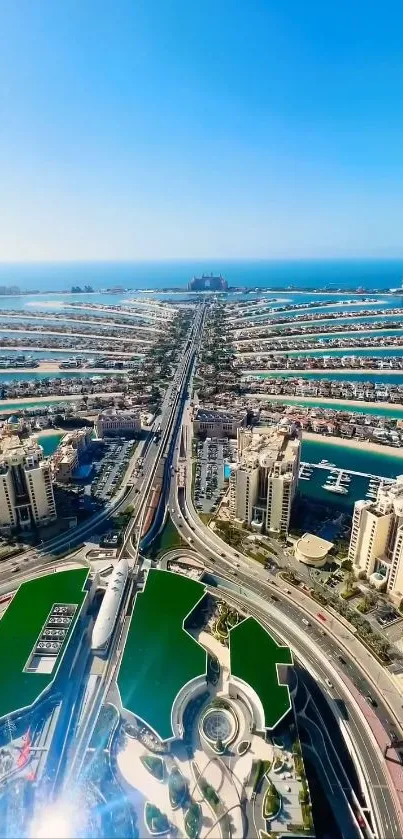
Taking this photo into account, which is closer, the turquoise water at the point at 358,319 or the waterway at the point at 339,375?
the waterway at the point at 339,375

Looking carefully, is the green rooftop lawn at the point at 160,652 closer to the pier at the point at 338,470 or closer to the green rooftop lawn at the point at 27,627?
the green rooftop lawn at the point at 27,627

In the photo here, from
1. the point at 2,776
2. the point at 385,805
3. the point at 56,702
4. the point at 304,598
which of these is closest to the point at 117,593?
the point at 56,702

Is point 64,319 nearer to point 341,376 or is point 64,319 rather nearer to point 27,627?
point 341,376

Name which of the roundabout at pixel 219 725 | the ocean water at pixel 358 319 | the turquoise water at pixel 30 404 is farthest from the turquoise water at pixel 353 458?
the ocean water at pixel 358 319

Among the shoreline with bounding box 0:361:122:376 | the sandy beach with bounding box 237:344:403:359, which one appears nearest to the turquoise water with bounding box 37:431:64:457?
the shoreline with bounding box 0:361:122:376

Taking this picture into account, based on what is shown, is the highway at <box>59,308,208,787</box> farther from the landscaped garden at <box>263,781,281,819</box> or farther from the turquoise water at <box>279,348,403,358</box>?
the turquoise water at <box>279,348,403,358</box>

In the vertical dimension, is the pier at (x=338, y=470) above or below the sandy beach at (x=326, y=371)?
below
